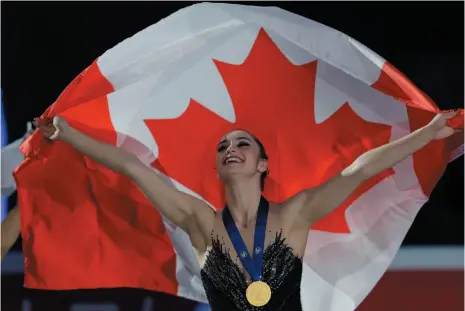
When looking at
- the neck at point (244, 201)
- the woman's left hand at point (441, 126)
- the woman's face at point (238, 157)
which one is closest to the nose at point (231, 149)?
the woman's face at point (238, 157)

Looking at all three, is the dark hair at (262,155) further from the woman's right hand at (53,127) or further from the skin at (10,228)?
the skin at (10,228)

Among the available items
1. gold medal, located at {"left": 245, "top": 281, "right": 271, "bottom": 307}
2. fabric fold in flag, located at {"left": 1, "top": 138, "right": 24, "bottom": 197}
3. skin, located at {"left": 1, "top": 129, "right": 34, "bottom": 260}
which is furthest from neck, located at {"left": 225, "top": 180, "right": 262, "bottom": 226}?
fabric fold in flag, located at {"left": 1, "top": 138, "right": 24, "bottom": 197}

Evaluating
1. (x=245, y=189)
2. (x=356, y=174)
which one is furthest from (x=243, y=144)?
(x=356, y=174)

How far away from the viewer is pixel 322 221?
2645mm

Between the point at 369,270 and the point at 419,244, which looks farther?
the point at 419,244

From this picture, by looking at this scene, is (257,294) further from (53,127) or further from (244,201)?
(53,127)

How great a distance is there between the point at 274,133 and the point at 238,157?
0.31m

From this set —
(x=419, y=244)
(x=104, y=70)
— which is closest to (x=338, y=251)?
(x=104, y=70)

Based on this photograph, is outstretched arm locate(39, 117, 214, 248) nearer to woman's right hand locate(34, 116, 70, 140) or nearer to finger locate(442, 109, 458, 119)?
woman's right hand locate(34, 116, 70, 140)

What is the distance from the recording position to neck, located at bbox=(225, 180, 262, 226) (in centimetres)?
240

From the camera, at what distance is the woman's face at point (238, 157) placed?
2.37 meters

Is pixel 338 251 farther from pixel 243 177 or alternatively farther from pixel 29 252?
pixel 29 252

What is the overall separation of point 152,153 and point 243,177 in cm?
39

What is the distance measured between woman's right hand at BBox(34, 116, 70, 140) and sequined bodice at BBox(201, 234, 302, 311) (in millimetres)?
583
